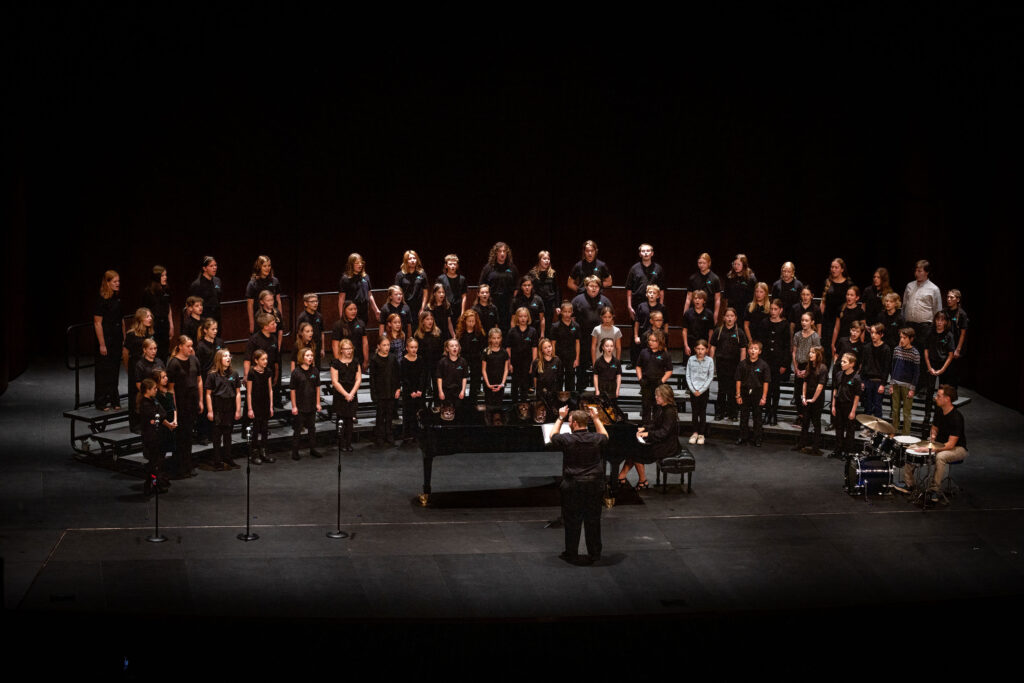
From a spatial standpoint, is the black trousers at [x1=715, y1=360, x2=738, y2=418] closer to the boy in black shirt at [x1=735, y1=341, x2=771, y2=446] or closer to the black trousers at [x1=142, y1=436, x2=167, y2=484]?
the boy in black shirt at [x1=735, y1=341, x2=771, y2=446]

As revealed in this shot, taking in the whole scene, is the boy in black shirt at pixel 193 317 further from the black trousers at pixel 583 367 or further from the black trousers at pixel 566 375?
the black trousers at pixel 583 367

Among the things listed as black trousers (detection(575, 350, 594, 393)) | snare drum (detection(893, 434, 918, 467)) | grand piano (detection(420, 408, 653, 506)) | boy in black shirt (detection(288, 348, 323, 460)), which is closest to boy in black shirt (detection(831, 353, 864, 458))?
snare drum (detection(893, 434, 918, 467))

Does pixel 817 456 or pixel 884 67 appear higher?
pixel 884 67

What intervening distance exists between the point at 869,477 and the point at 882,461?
0.69 feet

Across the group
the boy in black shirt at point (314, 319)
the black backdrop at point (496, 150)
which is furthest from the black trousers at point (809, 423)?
the boy in black shirt at point (314, 319)

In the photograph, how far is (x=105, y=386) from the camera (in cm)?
1520

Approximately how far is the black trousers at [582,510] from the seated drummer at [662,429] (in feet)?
5.92

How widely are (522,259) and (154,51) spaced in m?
6.37

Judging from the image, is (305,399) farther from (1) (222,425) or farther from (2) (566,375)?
(2) (566,375)

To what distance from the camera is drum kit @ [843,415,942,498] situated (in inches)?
510

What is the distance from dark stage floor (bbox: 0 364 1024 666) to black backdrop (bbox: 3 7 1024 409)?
4886 mm

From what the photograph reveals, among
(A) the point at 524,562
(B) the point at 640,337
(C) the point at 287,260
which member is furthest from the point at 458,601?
(C) the point at 287,260

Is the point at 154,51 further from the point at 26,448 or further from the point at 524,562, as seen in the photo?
the point at 524,562

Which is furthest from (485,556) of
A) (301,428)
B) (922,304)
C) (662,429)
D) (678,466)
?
(922,304)
